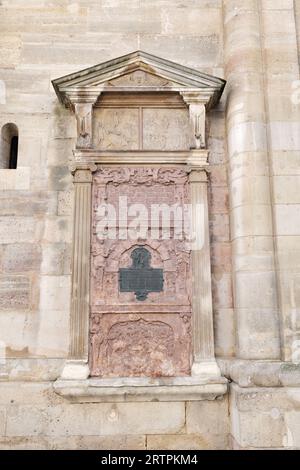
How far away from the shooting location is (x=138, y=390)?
5887mm

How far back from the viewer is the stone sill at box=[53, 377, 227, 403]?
5852 millimetres

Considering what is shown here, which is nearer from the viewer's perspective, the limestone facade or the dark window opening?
the limestone facade

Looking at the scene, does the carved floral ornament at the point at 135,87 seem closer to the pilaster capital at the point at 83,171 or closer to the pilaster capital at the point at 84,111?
the pilaster capital at the point at 84,111

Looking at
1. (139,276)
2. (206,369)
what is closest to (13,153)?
(139,276)

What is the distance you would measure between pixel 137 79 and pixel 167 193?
1.84 meters

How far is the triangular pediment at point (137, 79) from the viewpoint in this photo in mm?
6680

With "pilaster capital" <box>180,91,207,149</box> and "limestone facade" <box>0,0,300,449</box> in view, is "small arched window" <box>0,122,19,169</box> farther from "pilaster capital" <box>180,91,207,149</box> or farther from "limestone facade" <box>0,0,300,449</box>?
"pilaster capital" <box>180,91,207,149</box>

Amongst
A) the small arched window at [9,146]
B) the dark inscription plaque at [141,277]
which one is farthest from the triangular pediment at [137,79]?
the dark inscription plaque at [141,277]

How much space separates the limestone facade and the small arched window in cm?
8

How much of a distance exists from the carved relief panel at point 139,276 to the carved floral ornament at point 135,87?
0.74 meters

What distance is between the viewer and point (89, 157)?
6.66 m

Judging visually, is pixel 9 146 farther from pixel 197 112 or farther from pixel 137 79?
pixel 197 112

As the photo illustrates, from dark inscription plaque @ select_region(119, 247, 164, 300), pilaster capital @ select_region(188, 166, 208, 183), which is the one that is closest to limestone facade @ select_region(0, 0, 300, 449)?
pilaster capital @ select_region(188, 166, 208, 183)

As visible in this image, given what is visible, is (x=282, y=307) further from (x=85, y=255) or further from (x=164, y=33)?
(x=164, y=33)
